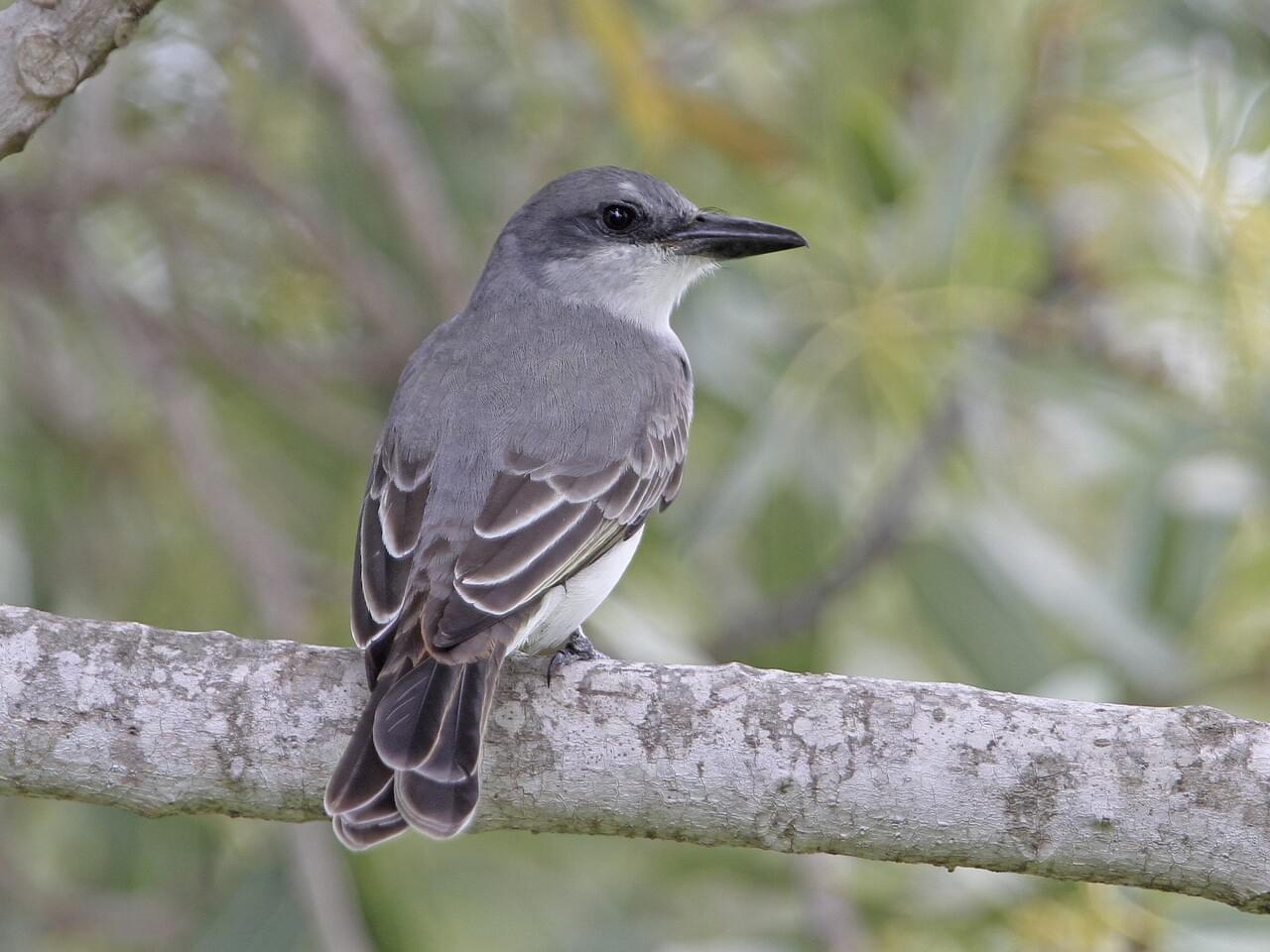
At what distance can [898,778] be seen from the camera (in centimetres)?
283

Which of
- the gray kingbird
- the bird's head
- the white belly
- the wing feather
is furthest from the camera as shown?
the bird's head

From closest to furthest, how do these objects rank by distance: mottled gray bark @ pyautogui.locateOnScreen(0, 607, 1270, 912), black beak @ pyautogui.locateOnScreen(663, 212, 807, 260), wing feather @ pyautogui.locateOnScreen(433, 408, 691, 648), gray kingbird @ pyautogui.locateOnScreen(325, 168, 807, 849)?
mottled gray bark @ pyautogui.locateOnScreen(0, 607, 1270, 912), gray kingbird @ pyautogui.locateOnScreen(325, 168, 807, 849), wing feather @ pyautogui.locateOnScreen(433, 408, 691, 648), black beak @ pyautogui.locateOnScreen(663, 212, 807, 260)

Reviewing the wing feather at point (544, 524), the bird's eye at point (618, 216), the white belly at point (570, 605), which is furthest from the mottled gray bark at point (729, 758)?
the bird's eye at point (618, 216)

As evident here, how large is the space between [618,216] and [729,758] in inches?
86.6

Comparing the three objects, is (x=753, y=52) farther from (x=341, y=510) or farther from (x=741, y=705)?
(x=741, y=705)

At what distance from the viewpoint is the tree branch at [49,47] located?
9.67 ft

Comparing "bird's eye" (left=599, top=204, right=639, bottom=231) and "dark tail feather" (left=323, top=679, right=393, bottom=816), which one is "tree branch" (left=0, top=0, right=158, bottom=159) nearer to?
"dark tail feather" (left=323, top=679, right=393, bottom=816)

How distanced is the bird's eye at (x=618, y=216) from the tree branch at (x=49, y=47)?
1.90 metres

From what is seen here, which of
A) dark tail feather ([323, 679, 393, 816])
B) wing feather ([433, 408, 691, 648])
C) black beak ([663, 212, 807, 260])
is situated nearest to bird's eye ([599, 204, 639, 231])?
black beak ([663, 212, 807, 260])

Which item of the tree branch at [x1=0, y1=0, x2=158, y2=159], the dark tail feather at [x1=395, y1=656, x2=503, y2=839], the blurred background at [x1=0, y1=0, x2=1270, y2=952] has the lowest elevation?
the blurred background at [x1=0, y1=0, x2=1270, y2=952]

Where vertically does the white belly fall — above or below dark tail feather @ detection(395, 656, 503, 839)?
below

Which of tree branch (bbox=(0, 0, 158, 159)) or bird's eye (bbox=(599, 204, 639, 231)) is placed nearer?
tree branch (bbox=(0, 0, 158, 159))

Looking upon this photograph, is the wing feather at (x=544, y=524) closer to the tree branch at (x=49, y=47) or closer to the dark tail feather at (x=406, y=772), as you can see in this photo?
the dark tail feather at (x=406, y=772)

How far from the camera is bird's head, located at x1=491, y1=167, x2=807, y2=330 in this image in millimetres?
4680
